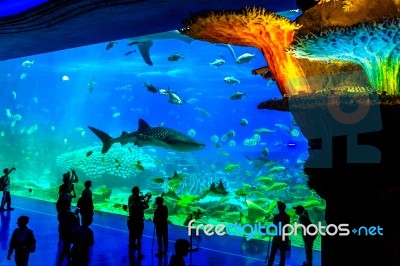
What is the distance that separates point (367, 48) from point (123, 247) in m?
7.11

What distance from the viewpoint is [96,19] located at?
5.90m

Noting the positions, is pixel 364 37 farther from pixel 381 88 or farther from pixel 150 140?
pixel 150 140

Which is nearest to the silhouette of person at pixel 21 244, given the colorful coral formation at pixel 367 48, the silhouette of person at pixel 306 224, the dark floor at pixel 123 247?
the dark floor at pixel 123 247

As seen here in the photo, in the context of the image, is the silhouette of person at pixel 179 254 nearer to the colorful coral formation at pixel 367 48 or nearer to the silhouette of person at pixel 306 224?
the colorful coral formation at pixel 367 48

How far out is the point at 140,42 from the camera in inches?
590

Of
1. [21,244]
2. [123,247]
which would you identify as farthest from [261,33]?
[123,247]

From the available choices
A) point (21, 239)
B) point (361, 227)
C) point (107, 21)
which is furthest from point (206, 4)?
point (21, 239)

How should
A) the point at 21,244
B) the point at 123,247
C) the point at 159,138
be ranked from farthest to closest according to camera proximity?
1. the point at 159,138
2. the point at 123,247
3. the point at 21,244

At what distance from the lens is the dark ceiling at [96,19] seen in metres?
5.22

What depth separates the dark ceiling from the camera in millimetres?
5223

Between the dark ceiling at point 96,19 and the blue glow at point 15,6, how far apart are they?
0.07 m

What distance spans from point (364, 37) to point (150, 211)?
13.1 metres

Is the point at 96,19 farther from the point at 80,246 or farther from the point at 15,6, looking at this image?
the point at 80,246

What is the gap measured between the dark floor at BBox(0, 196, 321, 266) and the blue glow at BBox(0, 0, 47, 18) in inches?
172
